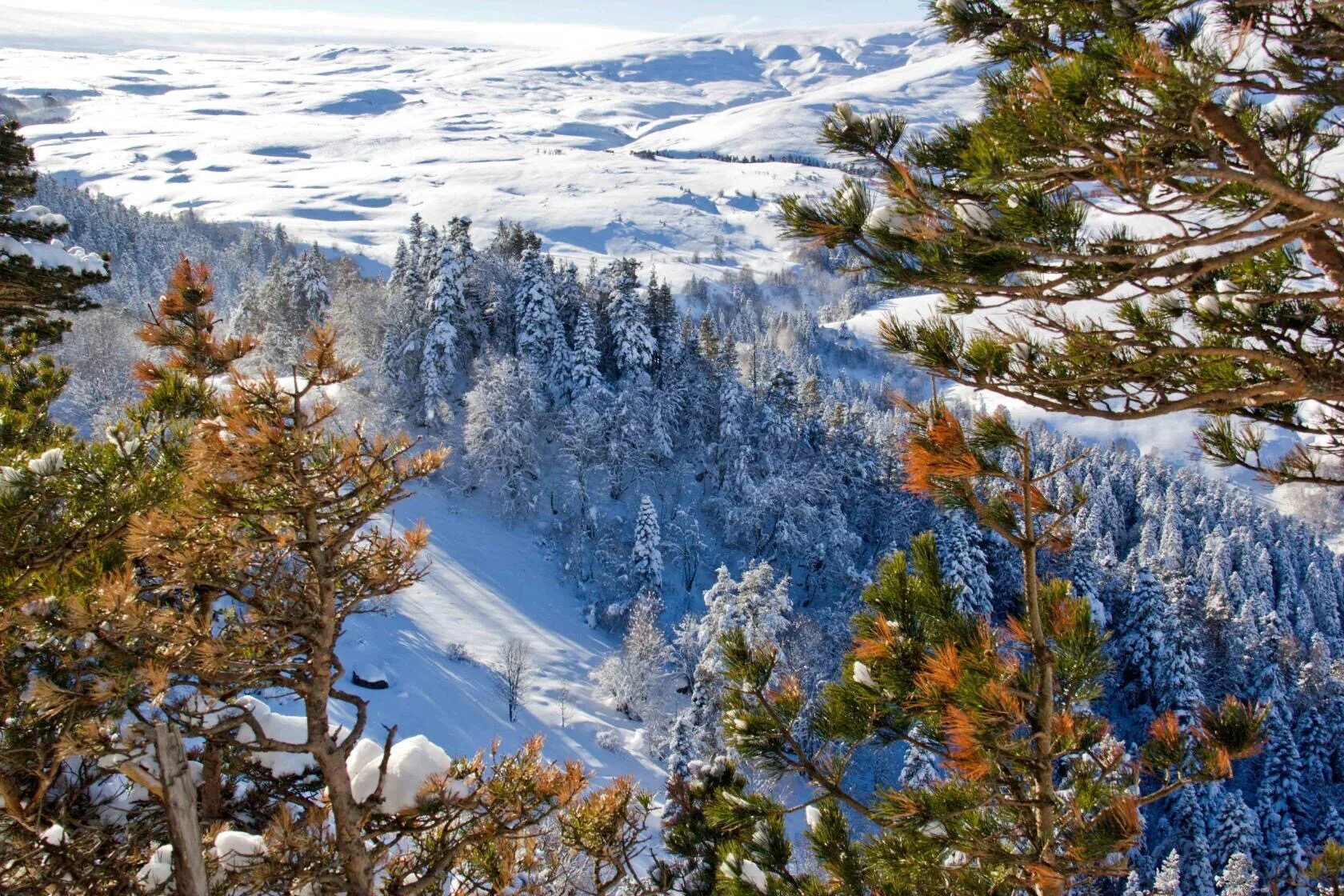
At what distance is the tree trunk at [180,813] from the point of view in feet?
12.6

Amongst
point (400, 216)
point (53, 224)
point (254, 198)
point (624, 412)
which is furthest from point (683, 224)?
point (53, 224)

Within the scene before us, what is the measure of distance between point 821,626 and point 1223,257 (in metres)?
38.2

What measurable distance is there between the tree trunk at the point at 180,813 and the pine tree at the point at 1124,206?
4.25m

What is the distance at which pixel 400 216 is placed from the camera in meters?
180

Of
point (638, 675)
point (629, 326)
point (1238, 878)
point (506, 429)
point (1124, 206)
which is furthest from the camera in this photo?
point (629, 326)

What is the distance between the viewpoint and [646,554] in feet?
139

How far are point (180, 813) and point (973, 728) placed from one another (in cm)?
415

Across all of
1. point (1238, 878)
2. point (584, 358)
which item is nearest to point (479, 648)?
point (584, 358)

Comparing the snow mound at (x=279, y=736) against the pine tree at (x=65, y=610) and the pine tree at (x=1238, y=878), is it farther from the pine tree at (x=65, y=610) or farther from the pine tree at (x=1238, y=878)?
the pine tree at (x=1238, y=878)

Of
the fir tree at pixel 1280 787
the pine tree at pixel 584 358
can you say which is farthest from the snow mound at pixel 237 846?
the fir tree at pixel 1280 787

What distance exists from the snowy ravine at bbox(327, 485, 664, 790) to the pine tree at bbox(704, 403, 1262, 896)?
22881 millimetres

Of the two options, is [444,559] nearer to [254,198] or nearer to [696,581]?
[696,581]

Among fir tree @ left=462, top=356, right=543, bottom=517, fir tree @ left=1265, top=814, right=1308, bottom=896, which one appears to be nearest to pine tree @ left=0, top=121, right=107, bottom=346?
fir tree @ left=462, top=356, right=543, bottom=517

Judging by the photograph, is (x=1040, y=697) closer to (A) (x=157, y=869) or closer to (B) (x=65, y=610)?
(B) (x=65, y=610)
